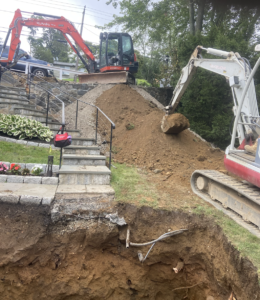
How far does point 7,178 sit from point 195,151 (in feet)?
17.2

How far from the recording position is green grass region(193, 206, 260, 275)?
328 centimetres

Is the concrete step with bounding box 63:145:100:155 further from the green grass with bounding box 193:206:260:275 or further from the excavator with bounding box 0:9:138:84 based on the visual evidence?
the excavator with bounding box 0:9:138:84

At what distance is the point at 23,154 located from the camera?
19.9 ft

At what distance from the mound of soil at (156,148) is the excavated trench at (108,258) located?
1565 millimetres

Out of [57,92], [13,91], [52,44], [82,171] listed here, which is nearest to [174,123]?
[82,171]

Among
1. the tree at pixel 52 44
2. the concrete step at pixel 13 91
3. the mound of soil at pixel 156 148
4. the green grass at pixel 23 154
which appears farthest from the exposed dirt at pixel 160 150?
the tree at pixel 52 44

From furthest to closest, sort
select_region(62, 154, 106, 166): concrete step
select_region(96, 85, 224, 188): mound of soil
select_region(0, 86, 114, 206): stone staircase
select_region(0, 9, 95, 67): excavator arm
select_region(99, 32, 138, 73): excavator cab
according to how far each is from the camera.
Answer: select_region(99, 32, 138, 73): excavator cab
select_region(0, 9, 95, 67): excavator arm
select_region(96, 85, 224, 188): mound of soil
select_region(62, 154, 106, 166): concrete step
select_region(0, 86, 114, 206): stone staircase

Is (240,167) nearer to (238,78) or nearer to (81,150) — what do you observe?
(238,78)

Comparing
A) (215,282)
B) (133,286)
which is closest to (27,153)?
(133,286)

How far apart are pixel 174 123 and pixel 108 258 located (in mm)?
4452

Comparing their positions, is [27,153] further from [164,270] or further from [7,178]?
[164,270]

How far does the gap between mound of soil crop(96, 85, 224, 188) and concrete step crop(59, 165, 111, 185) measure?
1.51 metres

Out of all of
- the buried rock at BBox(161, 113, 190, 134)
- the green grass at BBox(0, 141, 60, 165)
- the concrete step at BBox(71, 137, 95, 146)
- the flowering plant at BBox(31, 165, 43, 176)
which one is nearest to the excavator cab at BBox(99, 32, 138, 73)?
the buried rock at BBox(161, 113, 190, 134)

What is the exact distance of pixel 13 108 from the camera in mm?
8688
